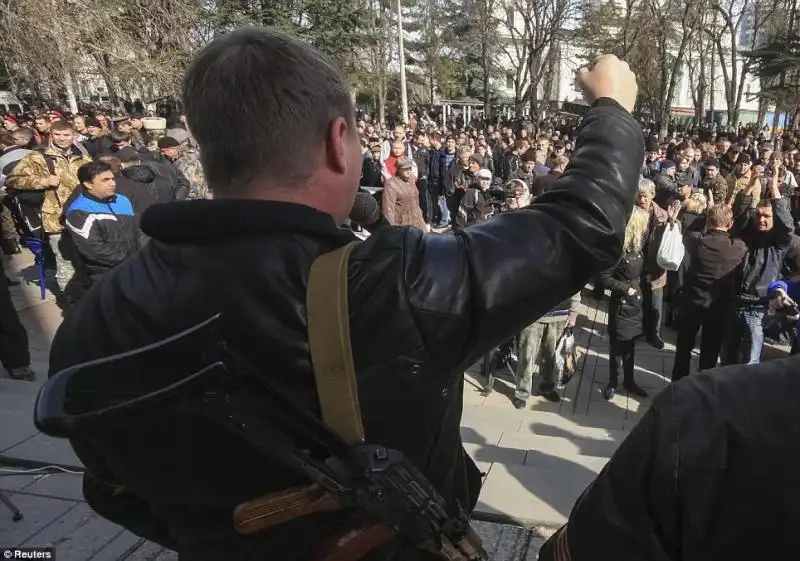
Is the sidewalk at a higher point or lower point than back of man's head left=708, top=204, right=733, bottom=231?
lower

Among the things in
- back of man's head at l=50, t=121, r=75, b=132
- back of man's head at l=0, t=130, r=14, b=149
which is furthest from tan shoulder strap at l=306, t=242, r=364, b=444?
back of man's head at l=0, t=130, r=14, b=149

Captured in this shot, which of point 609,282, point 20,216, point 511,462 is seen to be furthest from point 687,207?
point 20,216

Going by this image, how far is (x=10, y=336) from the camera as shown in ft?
15.3

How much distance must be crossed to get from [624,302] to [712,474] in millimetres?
4791

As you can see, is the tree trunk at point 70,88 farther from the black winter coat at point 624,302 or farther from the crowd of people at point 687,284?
the black winter coat at point 624,302

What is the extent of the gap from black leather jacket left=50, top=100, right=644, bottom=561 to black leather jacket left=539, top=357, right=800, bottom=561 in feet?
0.84

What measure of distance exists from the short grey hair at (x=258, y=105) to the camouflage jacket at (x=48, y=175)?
20.0 ft

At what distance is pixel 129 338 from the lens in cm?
98

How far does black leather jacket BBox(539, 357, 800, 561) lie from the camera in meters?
0.79

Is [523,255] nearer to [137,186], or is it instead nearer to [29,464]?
[29,464]

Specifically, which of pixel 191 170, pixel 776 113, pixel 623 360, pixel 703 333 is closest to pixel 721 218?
pixel 703 333

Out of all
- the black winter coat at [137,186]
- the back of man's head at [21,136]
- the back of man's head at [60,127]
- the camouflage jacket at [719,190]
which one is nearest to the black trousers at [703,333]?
the camouflage jacket at [719,190]

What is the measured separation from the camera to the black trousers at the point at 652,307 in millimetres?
5996

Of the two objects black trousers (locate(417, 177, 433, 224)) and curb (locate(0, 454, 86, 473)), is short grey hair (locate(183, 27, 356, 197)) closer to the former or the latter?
curb (locate(0, 454, 86, 473))
